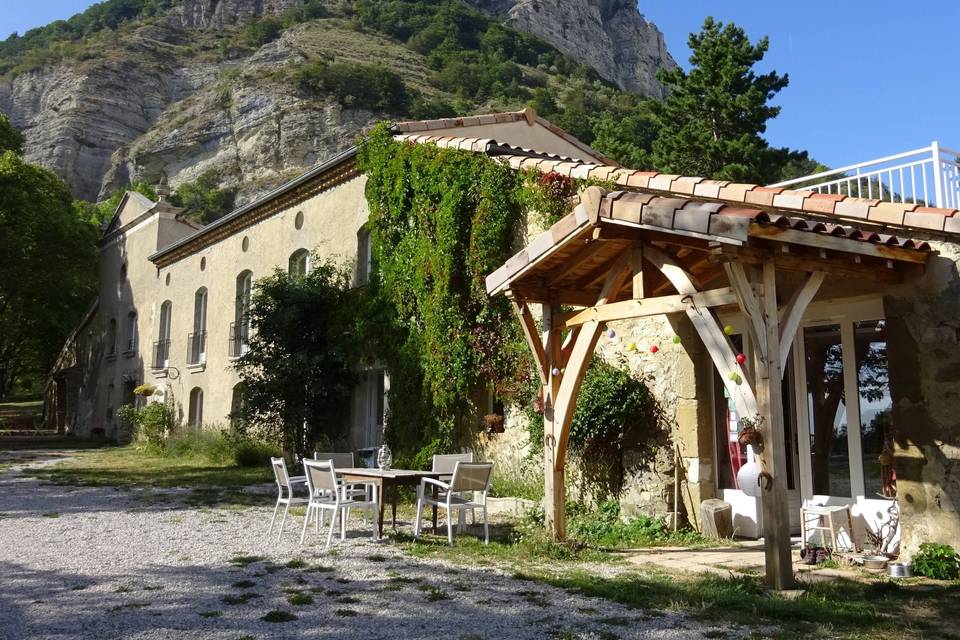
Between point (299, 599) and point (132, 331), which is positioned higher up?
point (132, 331)

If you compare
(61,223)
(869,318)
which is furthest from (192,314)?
(869,318)

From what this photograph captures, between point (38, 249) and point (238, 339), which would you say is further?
point (38, 249)

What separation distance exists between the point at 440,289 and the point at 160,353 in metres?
14.5

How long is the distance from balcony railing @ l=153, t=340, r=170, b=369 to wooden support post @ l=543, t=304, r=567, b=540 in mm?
17664

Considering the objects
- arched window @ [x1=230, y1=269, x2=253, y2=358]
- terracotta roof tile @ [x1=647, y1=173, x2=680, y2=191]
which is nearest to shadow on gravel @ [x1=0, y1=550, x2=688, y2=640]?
terracotta roof tile @ [x1=647, y1=173, x2=680, y2=191]

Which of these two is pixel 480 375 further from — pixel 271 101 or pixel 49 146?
pixel 49 146

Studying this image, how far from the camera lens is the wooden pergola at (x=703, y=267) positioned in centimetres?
501

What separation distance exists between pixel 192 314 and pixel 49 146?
184 ft

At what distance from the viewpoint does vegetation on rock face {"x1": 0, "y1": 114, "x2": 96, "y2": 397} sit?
935 inches

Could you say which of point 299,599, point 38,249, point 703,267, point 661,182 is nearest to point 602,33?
point 38,249

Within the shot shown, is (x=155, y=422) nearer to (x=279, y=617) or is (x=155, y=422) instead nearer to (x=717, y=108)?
(x=279, y=617)

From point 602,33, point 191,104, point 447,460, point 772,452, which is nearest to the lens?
point 772,452

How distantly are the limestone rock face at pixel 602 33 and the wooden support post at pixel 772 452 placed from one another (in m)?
87.2

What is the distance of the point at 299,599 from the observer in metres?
5.02
